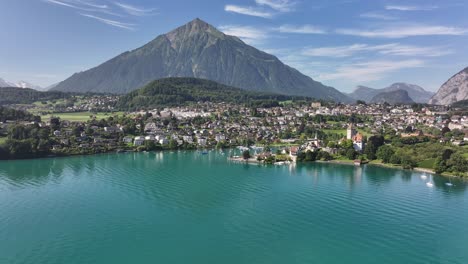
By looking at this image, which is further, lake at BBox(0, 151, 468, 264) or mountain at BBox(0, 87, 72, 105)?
mountain at BBox(0, 87, 72, 105)

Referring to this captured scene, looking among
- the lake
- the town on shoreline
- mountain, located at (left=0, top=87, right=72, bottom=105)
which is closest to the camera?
the lake

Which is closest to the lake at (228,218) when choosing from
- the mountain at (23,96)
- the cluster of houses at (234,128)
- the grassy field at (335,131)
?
the cluster of houses at (234,128)

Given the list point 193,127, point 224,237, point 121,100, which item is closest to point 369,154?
point 224,237

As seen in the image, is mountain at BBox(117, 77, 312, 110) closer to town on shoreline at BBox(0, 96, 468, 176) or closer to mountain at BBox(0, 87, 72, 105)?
town on shoreline at BBox(0, 96, 468, 176)

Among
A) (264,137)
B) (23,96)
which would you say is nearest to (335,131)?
(264,137)

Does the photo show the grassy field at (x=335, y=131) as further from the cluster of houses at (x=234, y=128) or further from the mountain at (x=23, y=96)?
the mountain at (x=23, y=96)

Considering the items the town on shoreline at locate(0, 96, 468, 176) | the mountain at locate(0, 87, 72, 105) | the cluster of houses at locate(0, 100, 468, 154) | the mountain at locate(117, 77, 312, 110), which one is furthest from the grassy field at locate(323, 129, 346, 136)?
the mountain at locate(0, 87, 72, 105)

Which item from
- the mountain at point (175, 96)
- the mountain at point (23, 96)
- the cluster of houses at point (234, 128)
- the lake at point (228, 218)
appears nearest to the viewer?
the lake at point (228, 218)
